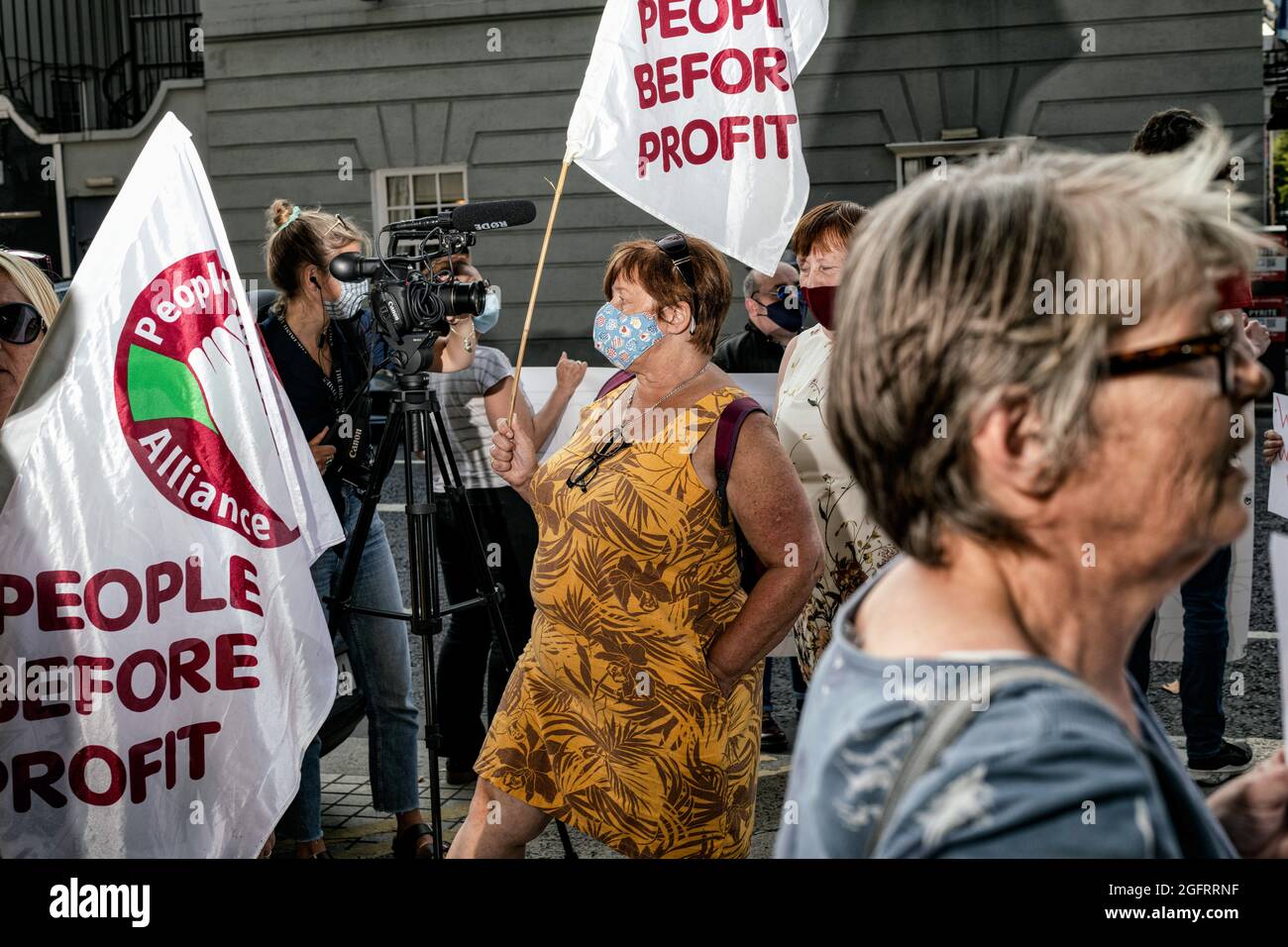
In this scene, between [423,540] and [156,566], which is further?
[423,540]

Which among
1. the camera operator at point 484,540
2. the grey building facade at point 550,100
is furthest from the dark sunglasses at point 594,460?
the grey building facade at point 550,100

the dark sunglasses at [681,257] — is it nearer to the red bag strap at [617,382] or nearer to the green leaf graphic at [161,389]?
the red bag strap at [617,382]

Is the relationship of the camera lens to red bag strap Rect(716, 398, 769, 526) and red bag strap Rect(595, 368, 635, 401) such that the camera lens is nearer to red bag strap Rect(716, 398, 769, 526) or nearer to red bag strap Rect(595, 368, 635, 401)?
red bag strap Rect(595, 368, 635, 401)

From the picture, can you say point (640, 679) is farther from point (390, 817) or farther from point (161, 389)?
point (390, 817)

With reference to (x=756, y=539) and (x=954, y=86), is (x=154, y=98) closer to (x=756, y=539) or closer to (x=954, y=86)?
(x=954, y=86)

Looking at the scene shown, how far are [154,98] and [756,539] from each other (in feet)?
57.3

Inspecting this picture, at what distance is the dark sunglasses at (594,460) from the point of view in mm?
2590

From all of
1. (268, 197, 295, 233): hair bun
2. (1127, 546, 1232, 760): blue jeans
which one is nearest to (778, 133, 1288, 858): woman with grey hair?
(1127, 546, 1232, 760): blue jeans

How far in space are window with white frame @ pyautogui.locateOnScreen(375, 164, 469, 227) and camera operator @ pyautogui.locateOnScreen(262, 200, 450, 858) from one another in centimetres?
1310

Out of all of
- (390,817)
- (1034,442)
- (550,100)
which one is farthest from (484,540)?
(550,100)

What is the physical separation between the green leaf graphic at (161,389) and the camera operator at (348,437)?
1.13 meters

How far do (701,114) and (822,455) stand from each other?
952mm

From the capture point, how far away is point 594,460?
2609 mm

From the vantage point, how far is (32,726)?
2.30 metres
